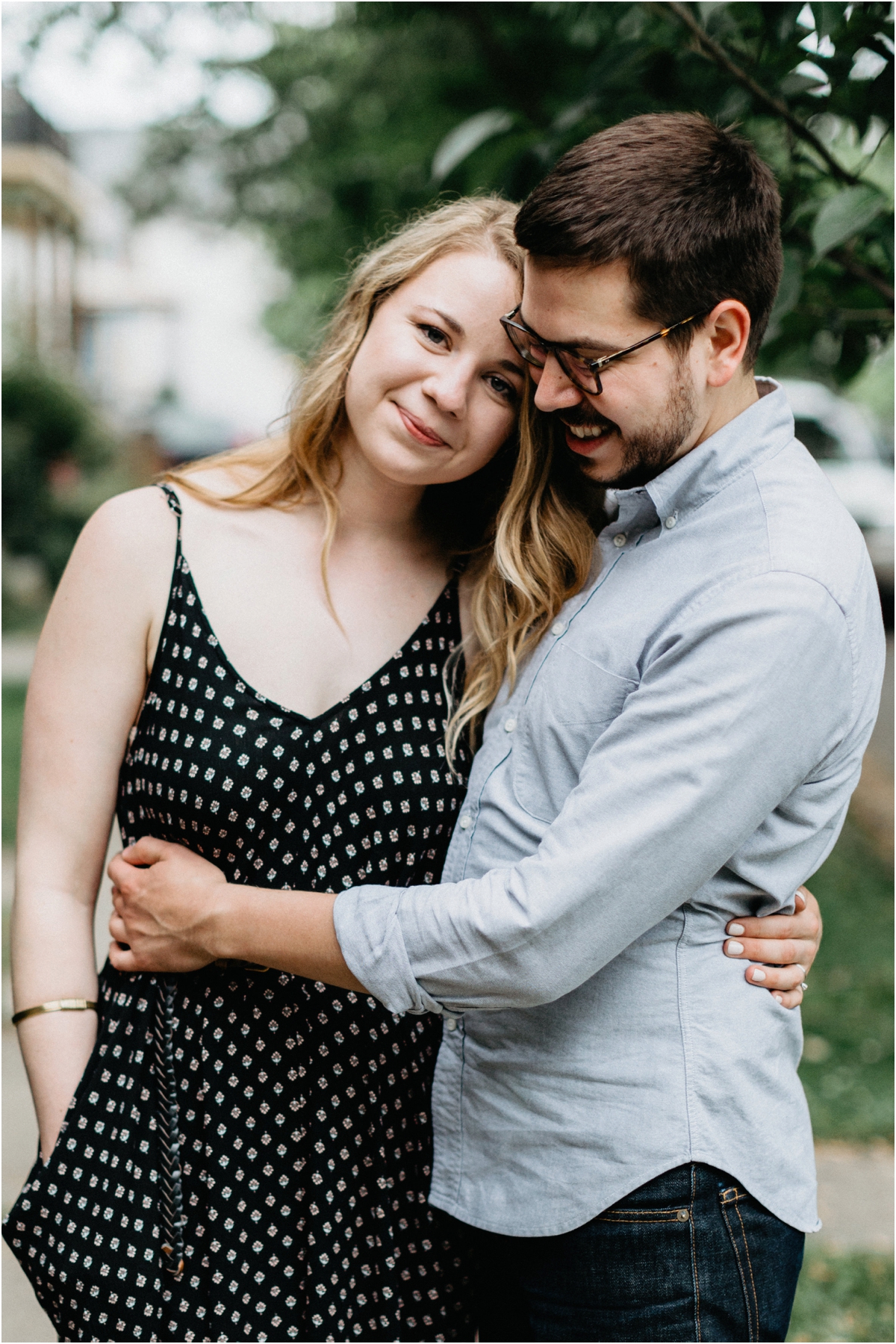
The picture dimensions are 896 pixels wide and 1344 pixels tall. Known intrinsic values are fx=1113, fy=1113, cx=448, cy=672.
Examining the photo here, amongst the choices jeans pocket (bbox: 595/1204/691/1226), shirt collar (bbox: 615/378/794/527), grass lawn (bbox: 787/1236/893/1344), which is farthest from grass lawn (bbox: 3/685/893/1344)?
shirt collar (bbox: 615/378/794/527)

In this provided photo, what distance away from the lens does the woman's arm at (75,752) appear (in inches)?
77.5

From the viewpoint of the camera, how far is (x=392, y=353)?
2.06 metres

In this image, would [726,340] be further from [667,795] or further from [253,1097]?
[253,1097]

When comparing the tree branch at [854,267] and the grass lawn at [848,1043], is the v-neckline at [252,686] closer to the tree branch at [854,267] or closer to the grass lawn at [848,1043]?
the tree branch at [854,267]

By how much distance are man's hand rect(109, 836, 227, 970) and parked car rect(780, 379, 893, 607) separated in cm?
1244

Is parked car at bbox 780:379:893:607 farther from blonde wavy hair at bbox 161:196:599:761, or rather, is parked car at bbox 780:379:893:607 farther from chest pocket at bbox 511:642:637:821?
chest pocket at bbox 511:642:637:821

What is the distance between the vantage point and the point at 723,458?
1.70 m

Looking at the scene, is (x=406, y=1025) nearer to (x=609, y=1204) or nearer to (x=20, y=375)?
(x=609, y=1204)

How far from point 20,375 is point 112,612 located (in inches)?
520

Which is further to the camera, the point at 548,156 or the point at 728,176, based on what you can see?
the point at 548,156

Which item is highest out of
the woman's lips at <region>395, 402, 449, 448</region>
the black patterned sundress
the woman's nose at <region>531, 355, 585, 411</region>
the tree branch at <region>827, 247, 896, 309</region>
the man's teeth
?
the tree branch at <region>827, 247, 896, 309</region>

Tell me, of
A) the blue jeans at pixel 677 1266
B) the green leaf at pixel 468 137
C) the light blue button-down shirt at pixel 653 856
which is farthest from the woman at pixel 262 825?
the green leaf at pixel 468 137

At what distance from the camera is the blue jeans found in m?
1.65

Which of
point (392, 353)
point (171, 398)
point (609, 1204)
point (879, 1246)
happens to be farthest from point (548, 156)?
point (171, 398)
